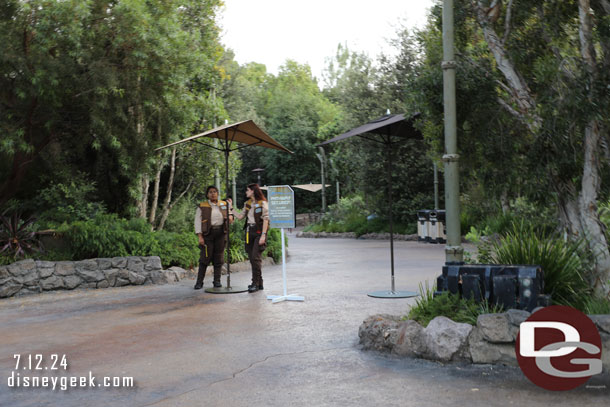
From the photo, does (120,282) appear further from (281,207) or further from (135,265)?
(281,207)

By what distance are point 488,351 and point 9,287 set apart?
891 cm

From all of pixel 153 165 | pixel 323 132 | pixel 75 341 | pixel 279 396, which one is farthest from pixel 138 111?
pixel 323 132

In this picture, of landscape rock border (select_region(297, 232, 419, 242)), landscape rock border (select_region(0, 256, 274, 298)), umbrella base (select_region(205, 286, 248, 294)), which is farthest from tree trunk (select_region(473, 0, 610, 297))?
landscape rock border (select_region(297, 232, 419, 242))

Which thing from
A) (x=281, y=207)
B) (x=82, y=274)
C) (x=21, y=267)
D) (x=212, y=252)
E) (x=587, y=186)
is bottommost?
(x=82, y=274)

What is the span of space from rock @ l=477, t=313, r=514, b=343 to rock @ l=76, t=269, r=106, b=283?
27.3ft

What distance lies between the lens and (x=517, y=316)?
17.2 feet

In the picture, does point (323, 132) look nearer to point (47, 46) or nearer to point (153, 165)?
point (153, 165)

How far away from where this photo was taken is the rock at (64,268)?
1115cm

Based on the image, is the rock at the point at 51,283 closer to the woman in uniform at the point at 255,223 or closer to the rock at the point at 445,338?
the woman in uniform at the point at 255,223

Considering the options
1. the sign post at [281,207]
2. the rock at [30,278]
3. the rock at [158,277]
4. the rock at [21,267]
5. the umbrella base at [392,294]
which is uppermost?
the sign post at [281,207]

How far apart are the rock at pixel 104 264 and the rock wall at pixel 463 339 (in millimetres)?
7242

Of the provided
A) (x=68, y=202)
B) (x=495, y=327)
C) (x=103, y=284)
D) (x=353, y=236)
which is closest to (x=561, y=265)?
(x=495, y=327)

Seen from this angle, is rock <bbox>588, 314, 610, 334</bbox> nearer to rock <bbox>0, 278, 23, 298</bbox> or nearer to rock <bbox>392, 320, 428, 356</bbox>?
rock <bbox>392, 320, 428, 356</bbox>

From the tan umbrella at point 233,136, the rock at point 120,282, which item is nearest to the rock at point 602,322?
the tan umbrella at point 233,136
